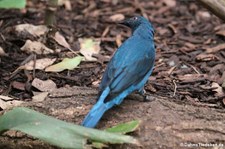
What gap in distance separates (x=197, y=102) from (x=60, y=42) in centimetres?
208

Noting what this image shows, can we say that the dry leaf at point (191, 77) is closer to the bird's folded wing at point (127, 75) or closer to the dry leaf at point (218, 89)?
the dry leaf at point (218, 89)

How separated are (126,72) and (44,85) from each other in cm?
99

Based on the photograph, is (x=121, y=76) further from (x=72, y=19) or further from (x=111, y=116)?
(x=72, y=19)

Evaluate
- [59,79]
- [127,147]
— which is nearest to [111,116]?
[127,147]

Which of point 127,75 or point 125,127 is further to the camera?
point 127,75

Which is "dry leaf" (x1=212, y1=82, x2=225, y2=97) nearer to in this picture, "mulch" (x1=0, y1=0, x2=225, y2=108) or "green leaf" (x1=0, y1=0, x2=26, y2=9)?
"mulch" (x1=0, y1=0, x2=225, y2=108)

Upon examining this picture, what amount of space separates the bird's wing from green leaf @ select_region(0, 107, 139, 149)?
62cm

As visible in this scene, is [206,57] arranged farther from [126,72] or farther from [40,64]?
[40,64]

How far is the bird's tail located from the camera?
12.3ft

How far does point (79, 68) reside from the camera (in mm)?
5324

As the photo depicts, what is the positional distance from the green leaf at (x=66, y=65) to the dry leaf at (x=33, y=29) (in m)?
0.85

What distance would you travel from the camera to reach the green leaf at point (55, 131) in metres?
3.29

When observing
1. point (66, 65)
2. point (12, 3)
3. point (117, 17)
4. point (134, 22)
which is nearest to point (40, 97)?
point (66, 65)

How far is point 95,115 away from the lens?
3795mm
